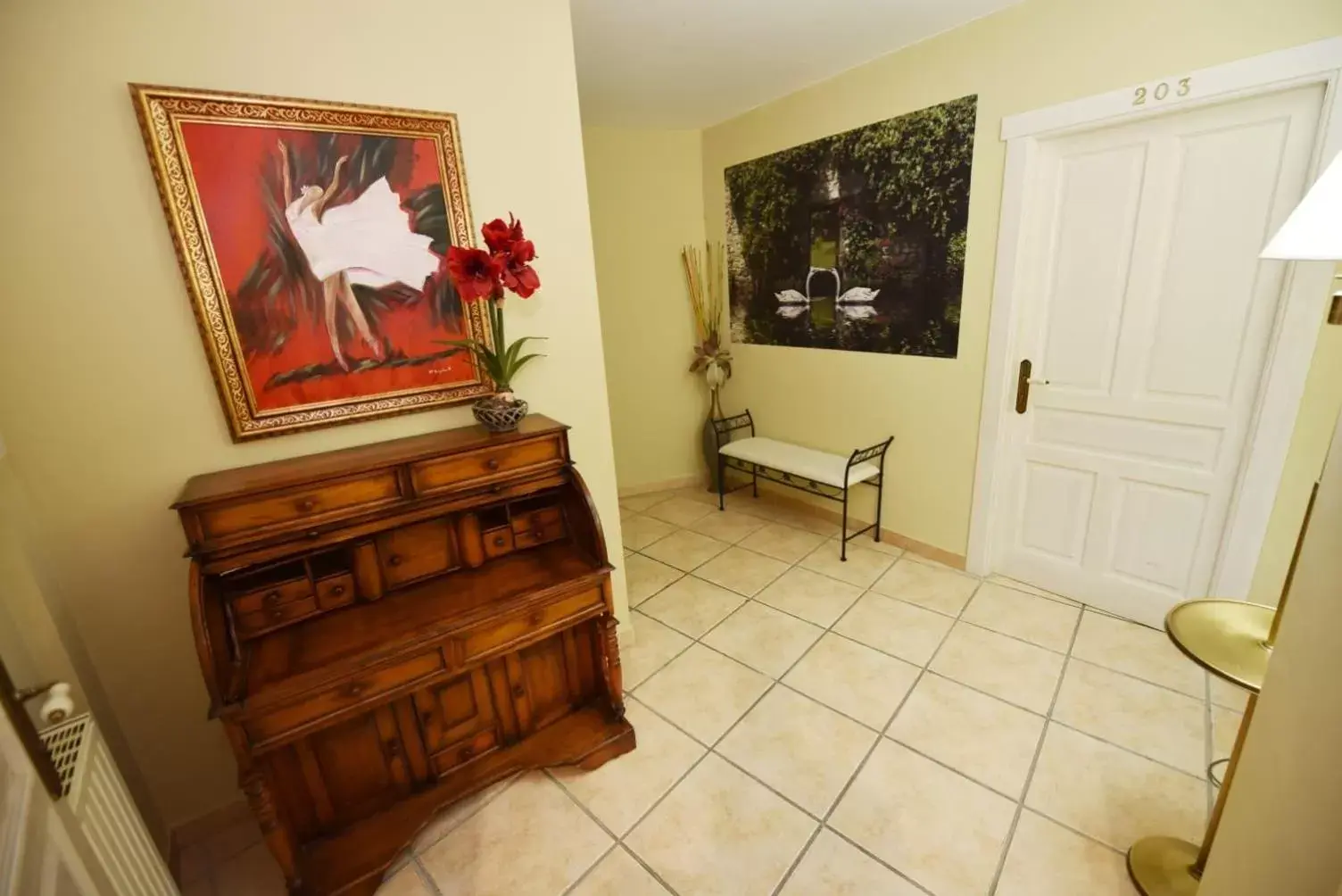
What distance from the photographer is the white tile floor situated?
1.44 metres

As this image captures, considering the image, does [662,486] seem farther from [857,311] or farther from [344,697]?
[344,697]

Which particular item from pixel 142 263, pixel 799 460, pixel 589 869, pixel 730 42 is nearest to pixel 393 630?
pixel 589 869

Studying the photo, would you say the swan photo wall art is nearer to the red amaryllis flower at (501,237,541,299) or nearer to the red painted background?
the red amaryllis flower at (501,237,541,299)

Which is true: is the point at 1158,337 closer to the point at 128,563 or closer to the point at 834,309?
the point at 834,309

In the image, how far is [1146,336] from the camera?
209 centimetres

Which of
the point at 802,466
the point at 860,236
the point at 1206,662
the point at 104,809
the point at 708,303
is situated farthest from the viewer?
the point at 708,303

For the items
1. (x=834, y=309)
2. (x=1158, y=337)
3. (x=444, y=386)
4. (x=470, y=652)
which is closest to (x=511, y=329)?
(x=444, y=386)

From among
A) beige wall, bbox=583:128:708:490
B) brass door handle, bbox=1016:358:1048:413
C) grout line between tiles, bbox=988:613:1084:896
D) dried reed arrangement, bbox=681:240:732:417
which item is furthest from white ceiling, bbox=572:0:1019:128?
grout line between tiles, bbox=988:613:1084:896

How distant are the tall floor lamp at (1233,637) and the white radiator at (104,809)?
2131mm

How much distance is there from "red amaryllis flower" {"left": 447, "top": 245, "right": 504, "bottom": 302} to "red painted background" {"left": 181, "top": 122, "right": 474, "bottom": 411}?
0.85 ft

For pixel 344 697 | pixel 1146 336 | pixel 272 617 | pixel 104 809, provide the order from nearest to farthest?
1. pixel 104 809
2. pixel 344 697
3. pixel 272 617
4. pixel 1146 336

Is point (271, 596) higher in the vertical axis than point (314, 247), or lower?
lower

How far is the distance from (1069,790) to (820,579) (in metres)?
1.34

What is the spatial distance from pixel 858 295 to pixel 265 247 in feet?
8.91
